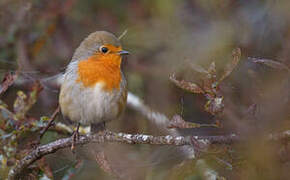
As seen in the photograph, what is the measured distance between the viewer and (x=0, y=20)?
5188mm

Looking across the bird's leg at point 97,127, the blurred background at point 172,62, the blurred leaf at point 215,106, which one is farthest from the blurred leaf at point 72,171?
the blurred leaf at point 215,106

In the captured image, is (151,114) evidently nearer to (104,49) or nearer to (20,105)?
(104,49)

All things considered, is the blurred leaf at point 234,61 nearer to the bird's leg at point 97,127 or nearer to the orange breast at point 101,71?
the orange breast at point 101,71

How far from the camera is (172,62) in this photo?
15.1ft

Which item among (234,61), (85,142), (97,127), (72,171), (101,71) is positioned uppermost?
(234,61)

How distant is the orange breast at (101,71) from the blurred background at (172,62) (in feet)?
1.13

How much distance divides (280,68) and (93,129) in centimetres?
247

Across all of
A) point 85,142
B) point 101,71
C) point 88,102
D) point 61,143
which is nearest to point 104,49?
point 101,71

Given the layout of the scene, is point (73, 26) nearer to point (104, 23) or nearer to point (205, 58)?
point (104, 23)

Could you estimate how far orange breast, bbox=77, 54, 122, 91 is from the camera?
151 inches

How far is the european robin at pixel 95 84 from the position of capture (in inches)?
150

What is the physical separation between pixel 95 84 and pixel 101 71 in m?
0.14

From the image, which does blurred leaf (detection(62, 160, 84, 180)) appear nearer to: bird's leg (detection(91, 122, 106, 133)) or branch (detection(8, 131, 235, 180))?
branch (detection(8, 131, 235, 180))

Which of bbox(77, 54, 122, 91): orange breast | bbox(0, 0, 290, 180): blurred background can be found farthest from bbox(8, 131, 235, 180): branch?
bbox(77, 54, 122, 91): orange breast
